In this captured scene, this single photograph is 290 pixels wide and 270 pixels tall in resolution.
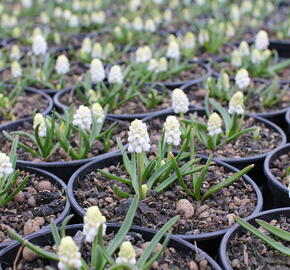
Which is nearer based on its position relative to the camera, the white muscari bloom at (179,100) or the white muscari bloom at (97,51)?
the white muscari bloom at (179,100)

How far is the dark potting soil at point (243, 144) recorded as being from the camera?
11.2 ft

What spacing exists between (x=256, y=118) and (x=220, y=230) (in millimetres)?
1607

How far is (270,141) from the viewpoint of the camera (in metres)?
3.61

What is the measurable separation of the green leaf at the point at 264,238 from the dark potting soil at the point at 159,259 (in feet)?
0.83

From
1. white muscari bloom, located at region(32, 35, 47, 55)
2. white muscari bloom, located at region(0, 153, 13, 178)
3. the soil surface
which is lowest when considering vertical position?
the soil surface

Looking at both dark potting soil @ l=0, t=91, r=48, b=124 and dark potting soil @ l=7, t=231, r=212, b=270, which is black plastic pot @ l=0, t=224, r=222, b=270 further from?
dark potting soil @ l=0, t=91, r=48, b=124

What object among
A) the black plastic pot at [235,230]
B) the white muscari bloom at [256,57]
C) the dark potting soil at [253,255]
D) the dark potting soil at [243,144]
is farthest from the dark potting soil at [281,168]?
the white muscari bloom at [256,57]

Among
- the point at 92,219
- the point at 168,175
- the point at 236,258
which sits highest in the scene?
the point at 92,219

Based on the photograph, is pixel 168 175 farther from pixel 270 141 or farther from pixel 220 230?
pixel 270 141

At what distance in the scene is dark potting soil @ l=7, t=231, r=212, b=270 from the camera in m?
2.27

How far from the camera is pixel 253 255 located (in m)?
2.42

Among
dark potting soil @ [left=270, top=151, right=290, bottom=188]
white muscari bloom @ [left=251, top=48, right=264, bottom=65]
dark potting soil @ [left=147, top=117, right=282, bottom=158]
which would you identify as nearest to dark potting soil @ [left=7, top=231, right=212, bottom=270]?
dark potting soil @ [left=270, top=151, right=290, bottom=188]

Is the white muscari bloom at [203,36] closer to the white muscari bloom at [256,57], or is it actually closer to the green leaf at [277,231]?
the white muscari bloom at [256,57]

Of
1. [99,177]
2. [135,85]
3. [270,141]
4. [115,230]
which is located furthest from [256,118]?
[115,230]
